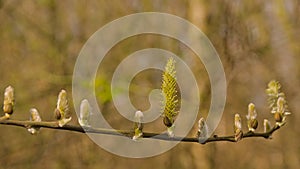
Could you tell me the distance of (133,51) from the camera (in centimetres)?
496

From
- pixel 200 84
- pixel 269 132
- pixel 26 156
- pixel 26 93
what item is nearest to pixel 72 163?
pixel 26 156

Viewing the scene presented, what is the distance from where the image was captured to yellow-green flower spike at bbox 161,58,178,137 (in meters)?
1.19

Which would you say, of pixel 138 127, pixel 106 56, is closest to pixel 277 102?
pixel 138 127

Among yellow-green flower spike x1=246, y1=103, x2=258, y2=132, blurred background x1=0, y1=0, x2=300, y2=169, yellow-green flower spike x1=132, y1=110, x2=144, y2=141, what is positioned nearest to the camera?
yellow-green flower spike x1=132, y1=110, x2=144, y2=141

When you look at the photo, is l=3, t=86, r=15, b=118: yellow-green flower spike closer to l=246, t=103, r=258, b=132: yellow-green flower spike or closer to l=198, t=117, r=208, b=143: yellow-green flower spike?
l=198, t=117, r=208, b=143: yellow-green flower spike

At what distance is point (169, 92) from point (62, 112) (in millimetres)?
248

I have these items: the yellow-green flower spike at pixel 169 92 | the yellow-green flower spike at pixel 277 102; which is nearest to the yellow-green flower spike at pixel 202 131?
the yellow-green flower spike at pixel 169 92

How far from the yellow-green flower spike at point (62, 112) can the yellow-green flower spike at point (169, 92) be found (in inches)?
8.2

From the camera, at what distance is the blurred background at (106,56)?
438cm

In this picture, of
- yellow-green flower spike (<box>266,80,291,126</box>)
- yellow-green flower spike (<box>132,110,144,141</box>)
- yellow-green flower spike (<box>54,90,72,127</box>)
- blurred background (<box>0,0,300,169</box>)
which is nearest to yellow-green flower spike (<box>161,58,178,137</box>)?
yellow-green flower spike (<box>132,110,144,141</box>)

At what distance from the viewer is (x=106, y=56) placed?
16.2 feet

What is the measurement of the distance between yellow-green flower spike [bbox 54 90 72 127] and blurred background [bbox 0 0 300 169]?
2467 millimetres

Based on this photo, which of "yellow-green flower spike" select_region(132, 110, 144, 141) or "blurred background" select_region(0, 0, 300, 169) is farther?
"blurred background" select_region(0, 0, 300, 169)

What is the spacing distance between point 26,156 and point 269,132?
130 inches
